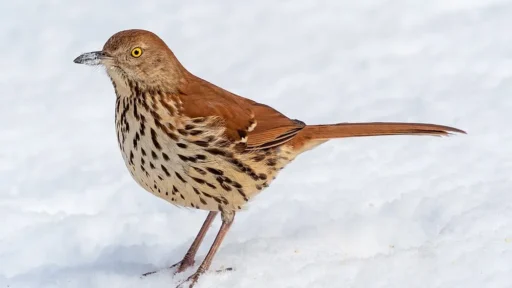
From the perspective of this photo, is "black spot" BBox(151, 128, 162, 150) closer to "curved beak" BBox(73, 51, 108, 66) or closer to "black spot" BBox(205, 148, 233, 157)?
"black spot" BBox(205, 148, 233, 157)

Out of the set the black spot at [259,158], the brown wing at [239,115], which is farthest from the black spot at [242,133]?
the black spot at [259,158]

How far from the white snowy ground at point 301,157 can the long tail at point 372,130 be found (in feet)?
1.23

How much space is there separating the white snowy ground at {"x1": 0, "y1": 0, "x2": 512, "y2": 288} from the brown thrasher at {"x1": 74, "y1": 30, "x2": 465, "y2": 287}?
0.34m

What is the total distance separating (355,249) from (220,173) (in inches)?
30.6

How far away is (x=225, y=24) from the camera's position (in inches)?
346

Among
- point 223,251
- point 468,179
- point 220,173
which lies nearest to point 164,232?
point 223,251

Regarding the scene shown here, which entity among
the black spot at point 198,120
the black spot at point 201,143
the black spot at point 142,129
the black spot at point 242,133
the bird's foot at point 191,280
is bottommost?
the bird's foot at point 191,280

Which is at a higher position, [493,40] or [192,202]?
[493,40]

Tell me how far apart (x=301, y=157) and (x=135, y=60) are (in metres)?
2.13

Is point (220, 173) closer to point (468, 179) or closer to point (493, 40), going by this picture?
point (468, 179)

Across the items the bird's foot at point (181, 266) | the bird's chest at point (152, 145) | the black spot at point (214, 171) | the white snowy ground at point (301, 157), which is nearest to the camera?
the bird's chest at point (152, 145)

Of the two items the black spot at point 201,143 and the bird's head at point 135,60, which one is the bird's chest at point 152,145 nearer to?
the black spot at point 201,143

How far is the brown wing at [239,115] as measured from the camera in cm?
502

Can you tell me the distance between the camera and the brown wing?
5.02 m
